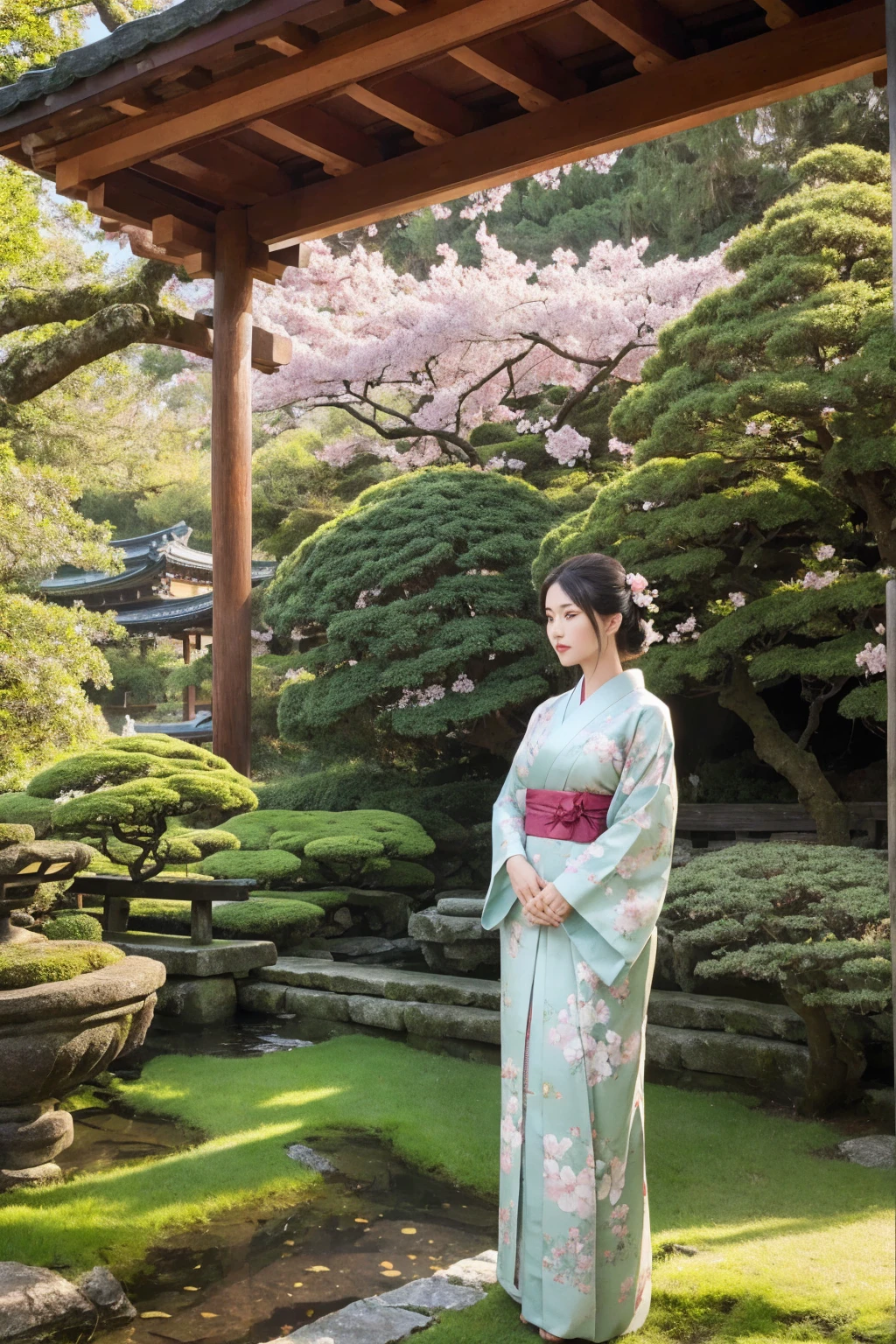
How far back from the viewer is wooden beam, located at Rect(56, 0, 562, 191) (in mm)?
4434

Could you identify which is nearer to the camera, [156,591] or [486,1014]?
[486,1014]

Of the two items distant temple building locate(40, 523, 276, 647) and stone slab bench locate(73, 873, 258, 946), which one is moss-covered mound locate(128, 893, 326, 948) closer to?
stone slab bench locate(73, 873, 258, 946)

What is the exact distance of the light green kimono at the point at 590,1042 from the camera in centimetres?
272

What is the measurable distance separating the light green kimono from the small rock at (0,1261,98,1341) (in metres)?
1.08

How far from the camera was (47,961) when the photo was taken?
12.4 feet

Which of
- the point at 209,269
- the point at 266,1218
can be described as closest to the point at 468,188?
the point at 209,269

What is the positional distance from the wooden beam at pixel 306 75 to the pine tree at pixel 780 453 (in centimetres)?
233

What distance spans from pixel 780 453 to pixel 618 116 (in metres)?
2.16

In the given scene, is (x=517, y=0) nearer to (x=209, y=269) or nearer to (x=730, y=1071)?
(x=209, y=269)

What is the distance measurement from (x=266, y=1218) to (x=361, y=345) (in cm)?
1117

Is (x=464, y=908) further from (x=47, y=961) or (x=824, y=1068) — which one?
(x=47, y=961)

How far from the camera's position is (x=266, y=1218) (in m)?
3.61

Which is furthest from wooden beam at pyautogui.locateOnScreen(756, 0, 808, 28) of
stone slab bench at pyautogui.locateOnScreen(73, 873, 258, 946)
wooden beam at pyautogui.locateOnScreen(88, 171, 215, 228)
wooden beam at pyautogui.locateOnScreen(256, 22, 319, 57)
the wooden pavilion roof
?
stone slab bench at pyautogui.locateOnScreen(73, 873, 258, 946)

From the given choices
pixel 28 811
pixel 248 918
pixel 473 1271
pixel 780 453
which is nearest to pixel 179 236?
pixel 28 811
